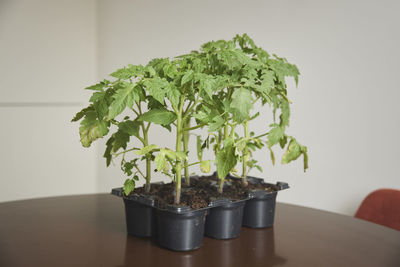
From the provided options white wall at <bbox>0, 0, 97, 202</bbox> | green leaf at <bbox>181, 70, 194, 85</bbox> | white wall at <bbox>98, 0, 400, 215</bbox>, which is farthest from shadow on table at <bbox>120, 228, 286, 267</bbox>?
white wall at <bbox>0, 0, 97, 202</bbox>

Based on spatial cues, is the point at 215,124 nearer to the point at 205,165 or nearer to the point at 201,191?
the point at 205,165

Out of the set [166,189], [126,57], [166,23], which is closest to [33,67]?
[126,57]

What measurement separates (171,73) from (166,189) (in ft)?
1.37

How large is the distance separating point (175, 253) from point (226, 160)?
→ 0.99 feet

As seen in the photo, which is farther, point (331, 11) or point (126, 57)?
point (126, 57)

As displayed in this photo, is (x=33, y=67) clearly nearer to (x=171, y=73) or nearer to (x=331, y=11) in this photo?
(x=331, y=11)

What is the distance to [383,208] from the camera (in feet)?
6.86

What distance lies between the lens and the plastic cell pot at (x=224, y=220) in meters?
1.32

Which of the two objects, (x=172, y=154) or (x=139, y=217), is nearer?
(x=172, y=154)

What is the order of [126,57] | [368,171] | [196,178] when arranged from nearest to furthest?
[196,178] < [368,171] < [126,57]

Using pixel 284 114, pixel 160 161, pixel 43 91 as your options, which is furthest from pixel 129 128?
pixel 43 91

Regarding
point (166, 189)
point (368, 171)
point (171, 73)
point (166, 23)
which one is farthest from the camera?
point (166, 23)

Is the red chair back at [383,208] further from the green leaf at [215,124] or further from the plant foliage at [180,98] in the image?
the green leaf at [215,124]

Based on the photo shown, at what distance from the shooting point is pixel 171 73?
4.04ft
